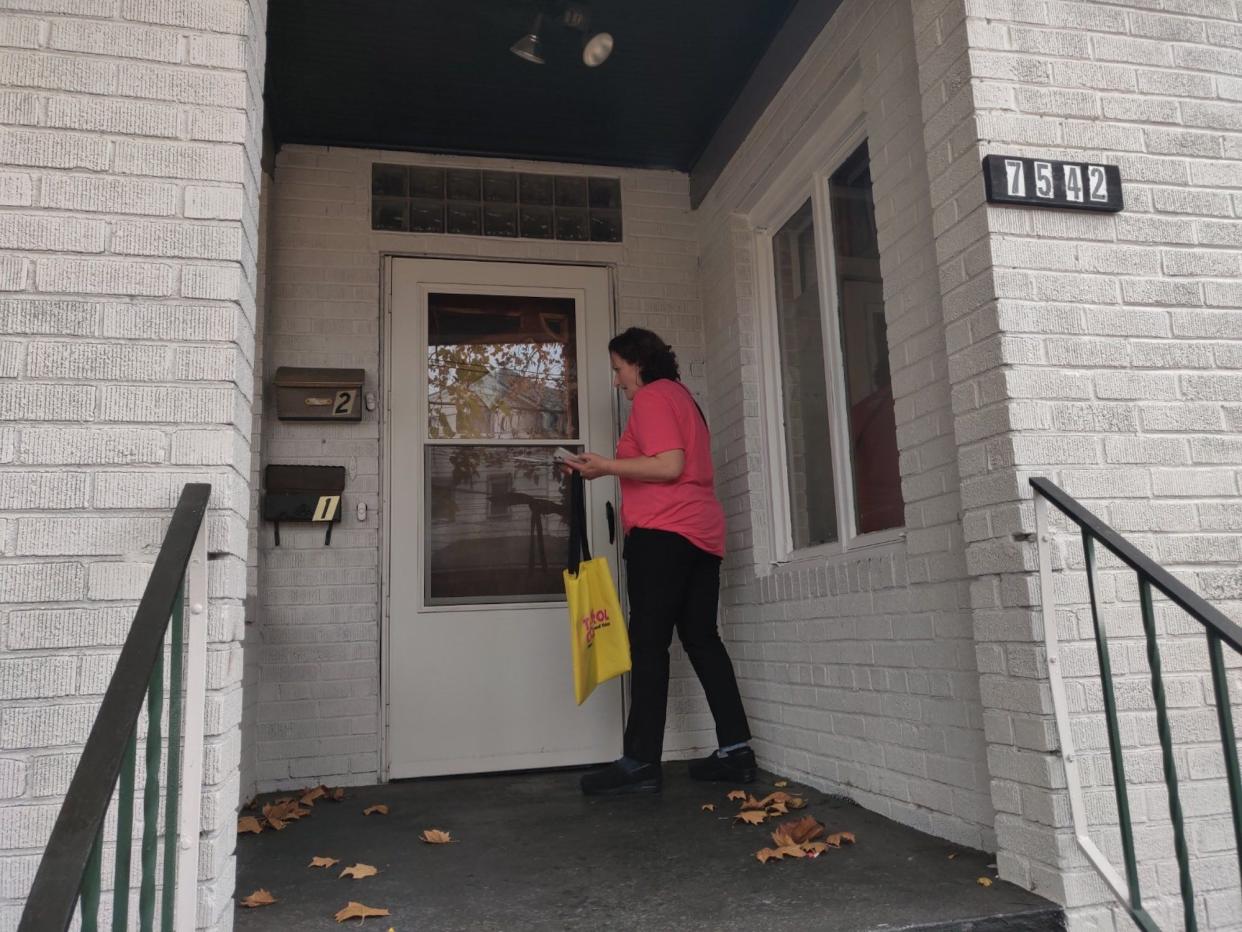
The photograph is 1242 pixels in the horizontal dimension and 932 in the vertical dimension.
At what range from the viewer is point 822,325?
3.72m

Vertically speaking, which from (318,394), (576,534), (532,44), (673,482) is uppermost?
(532,44)

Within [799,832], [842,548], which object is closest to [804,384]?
[842,548]

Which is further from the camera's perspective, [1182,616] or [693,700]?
[693,700]

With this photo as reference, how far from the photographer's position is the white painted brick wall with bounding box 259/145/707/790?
4125 mm

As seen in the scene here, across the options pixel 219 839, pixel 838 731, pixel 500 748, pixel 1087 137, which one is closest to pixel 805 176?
pixel 1087 137

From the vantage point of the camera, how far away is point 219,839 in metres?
1.97

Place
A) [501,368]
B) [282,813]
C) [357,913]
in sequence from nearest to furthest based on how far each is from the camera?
1. [357,913]
2. [282,813]
3. [501,368]

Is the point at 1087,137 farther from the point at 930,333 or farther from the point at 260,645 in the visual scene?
the point at 260,645

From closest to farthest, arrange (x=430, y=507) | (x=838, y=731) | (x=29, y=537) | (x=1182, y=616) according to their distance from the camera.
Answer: (x=29, y=537), (x=1182, y=616), (x=838, y=731), (x=430, y=507)

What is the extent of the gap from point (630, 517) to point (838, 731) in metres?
1.11

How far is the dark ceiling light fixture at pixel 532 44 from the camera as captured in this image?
3670 millimetres

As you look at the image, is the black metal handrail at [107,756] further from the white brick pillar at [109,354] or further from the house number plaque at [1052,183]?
the house number plaque at [1052,183]

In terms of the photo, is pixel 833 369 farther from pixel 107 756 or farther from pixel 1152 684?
pixel 107 756

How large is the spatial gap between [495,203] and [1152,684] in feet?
12.0
